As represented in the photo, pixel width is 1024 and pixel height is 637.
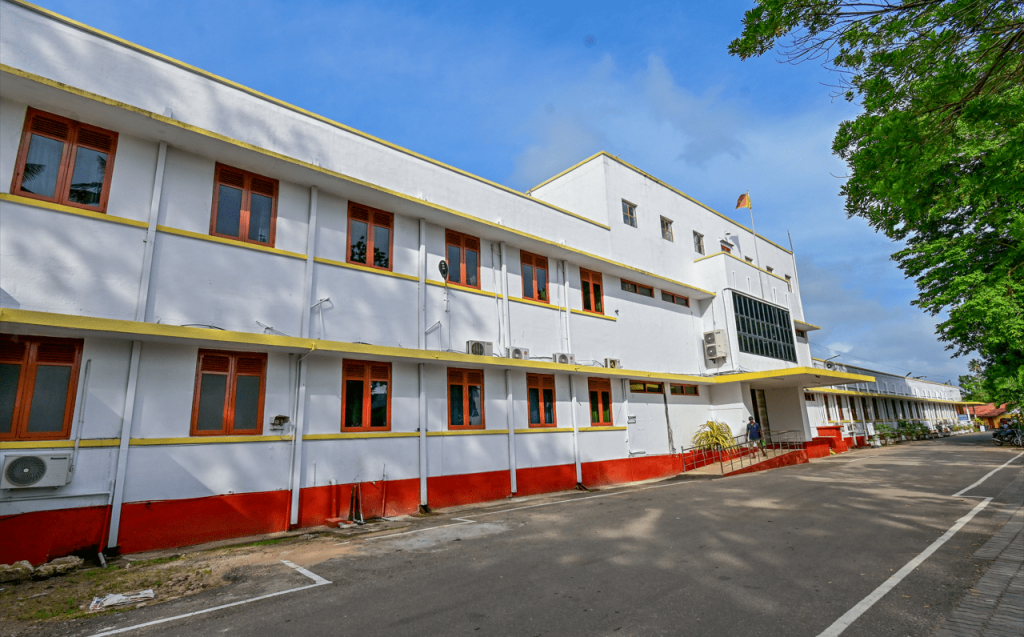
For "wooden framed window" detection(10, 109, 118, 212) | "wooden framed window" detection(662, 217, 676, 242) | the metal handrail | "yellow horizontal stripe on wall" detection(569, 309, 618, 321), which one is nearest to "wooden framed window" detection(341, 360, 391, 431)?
"wooden framed window" detection(10, 109, 118, 212)

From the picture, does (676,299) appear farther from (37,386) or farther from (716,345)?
(37,386)

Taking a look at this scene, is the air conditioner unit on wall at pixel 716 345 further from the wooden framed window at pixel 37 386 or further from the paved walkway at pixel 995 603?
the wooden framed window at pixel 37 386

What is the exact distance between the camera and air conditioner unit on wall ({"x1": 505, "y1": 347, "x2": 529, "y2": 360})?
1470cm

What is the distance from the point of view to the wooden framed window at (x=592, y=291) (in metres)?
18.2

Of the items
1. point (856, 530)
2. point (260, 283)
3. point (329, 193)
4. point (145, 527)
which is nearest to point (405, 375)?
Answer: point (260, 283)

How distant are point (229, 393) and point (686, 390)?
1765cm

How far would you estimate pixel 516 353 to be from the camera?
14.8 meters

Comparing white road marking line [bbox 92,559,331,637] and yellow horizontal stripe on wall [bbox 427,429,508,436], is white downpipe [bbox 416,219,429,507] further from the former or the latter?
white road marking line [bbox 92,559,331,637]

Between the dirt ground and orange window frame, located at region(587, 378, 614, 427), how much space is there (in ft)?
33.9

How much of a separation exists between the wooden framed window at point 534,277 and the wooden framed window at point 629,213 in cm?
591

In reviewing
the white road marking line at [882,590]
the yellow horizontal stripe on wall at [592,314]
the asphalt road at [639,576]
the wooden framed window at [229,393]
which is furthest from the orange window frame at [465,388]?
the white road marking line at [882,590]

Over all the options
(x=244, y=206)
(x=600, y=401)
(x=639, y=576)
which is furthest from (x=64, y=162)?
(x=600, y=401)

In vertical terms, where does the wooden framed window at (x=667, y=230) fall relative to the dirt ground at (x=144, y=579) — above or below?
above

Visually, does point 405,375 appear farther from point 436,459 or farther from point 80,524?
point 80,524
